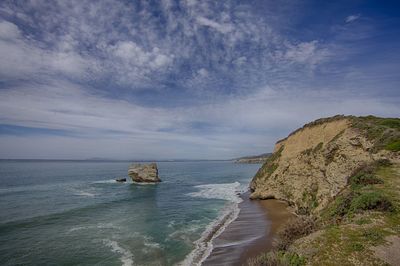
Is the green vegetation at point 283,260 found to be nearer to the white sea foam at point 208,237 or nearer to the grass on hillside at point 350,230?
the grass on hillside at point 350,230

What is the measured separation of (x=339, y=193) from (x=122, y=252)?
16.8 m

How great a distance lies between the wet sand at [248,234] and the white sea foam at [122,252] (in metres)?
5.44

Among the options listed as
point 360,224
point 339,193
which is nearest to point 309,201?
point 339,193

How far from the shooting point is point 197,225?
1062 inches

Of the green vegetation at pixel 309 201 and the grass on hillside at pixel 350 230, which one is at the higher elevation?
the grass on hillside at pixel 350 230

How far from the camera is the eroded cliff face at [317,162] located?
22.2 meters

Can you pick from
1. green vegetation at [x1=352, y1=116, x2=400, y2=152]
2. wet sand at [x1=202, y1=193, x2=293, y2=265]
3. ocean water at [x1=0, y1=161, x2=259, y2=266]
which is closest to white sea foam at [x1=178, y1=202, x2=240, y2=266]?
ocean water at [x1=0, y1=161, x2=259, y2=266]

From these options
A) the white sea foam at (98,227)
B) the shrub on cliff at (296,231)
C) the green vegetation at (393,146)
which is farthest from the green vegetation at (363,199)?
the white sea foam at (98,227)

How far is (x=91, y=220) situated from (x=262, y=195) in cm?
2414

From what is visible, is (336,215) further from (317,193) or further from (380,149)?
(317,193)

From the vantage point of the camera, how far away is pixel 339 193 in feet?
60.0

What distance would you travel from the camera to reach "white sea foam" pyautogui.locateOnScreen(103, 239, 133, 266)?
1781cm

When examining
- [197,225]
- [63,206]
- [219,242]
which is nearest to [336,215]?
[219,242]

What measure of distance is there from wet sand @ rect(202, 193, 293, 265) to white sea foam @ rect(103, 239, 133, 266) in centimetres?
544
